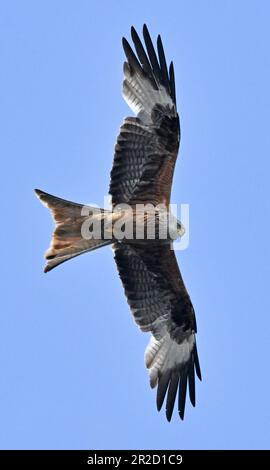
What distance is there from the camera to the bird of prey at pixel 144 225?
63.9 feet

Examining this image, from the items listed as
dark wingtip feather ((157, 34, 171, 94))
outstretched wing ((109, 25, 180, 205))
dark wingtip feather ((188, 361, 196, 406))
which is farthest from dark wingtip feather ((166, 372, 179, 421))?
dark wingtip feather ((157, 34, 171, 94))

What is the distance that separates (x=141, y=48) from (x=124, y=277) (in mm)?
2843

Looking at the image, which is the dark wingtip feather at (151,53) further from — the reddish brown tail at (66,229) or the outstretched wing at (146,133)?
the reddish brown tail at (66,229)

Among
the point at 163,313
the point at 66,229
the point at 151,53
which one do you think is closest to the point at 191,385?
the point at 163,313

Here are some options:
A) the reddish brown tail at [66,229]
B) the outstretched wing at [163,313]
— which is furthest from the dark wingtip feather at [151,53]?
the outstretched wing at [163,313]

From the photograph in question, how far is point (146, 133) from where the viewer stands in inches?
773

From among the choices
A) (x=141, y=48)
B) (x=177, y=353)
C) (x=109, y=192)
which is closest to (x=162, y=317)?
(x=177, y=353)

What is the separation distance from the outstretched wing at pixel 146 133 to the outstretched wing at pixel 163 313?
73 centimetres

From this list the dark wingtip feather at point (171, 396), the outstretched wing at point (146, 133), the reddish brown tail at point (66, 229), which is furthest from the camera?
the dark wingtip feather at point (171, 396)

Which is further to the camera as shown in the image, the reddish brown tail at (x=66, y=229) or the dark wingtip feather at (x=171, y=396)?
the dark wingtip feather at (x=171, y=396)

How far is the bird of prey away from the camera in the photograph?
19.5 meters

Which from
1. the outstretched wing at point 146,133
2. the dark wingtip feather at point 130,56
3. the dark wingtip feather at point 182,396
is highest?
the dark wingtip feather at point 130,56

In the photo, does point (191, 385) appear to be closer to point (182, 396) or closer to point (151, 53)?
point (182, 396)

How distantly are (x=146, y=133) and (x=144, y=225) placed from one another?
3.64ft
